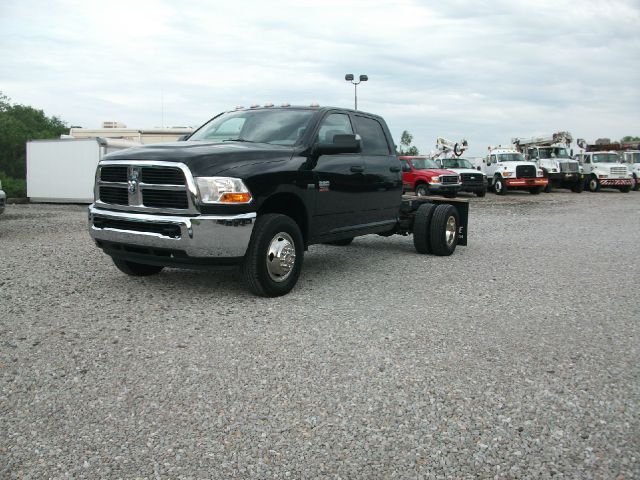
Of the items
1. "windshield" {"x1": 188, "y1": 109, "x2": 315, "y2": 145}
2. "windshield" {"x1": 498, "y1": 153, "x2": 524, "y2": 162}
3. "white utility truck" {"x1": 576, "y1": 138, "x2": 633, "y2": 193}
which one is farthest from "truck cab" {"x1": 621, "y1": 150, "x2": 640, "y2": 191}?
"windshield" {"x1": 188, "y1": 109, "x2": 315, "y2": 145}

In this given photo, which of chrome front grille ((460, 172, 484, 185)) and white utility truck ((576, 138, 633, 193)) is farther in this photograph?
white utility truck ((576, 138, 633, 193))

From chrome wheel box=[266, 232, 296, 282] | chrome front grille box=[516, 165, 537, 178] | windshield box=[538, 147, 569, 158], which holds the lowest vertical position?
chrome wheel box=[266, 232, 296, 282]

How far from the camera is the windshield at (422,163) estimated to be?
24.5 m

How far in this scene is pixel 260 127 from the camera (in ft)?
22.6

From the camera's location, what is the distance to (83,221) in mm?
14828

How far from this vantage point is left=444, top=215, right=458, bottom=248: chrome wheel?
9348 millimetres

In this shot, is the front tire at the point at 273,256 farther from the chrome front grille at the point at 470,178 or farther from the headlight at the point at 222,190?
the chrome front grille at the point at 470,178

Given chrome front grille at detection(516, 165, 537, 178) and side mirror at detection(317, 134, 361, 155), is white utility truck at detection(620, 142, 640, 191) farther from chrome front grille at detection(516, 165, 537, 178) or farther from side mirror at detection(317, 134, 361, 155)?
side mirror at detection(317, 134, 361, 155)

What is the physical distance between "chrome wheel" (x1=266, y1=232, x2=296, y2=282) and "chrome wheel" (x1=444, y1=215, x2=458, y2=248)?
3.80m

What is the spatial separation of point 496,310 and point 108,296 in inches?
149

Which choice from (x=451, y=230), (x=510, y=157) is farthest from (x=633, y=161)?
(x=451, y=230)

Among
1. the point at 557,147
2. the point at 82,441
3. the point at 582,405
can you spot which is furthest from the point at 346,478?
the point at 557,147

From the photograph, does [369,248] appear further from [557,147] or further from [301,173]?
[557,147]

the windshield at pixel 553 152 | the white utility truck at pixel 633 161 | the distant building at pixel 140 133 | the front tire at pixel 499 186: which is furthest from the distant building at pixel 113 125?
the white utility truck at pixel 633 161
